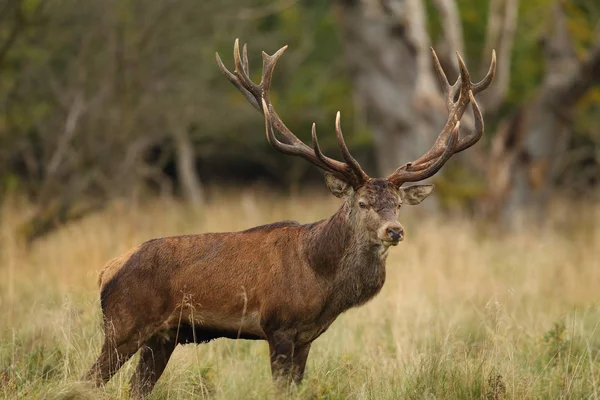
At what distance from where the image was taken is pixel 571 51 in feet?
48.9

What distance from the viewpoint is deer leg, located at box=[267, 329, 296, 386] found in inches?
219

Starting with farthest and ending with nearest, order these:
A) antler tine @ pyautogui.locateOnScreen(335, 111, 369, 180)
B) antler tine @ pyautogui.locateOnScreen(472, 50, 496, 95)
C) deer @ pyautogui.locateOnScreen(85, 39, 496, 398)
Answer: antler tine @ pyautogui.locateOnScreen(472, 50, 496, 95) → antler tine @ pyautogui.locateOnScreen(335, 111, 369, 180) → deer @ pyautogui.locateOnScreen(85, 39, 496, 398)

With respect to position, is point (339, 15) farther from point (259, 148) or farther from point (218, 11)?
point (259, 148)

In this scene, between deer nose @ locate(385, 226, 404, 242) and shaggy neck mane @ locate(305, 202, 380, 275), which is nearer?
deer nose @ locate(385, 226, 404, 242)

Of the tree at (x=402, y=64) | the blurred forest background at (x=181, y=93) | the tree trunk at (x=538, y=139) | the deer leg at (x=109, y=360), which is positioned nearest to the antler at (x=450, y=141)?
the deer leg at (x=109, y=360)

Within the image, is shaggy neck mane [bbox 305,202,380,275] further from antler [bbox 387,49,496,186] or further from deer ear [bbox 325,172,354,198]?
antler [bbox 387,49,496,186]

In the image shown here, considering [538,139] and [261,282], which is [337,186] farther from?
[538,139]

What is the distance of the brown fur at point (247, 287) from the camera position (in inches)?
223

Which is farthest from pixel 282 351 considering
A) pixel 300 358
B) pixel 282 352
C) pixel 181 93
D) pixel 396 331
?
pixel 181 93

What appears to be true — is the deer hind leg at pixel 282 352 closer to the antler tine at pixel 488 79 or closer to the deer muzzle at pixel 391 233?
the deer muzzle at pixel 391 233

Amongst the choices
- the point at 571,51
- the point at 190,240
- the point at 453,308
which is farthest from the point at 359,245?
the point at 571,51

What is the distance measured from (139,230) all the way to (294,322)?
7.56 meters

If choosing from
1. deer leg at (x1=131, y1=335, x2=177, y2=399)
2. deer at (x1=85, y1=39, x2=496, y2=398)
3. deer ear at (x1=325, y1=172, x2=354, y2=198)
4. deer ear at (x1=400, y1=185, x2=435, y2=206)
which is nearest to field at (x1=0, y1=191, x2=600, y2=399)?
deer leg at (x1=131, y1=335, x2=177, y2=399)

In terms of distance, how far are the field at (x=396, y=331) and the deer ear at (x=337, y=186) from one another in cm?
103
